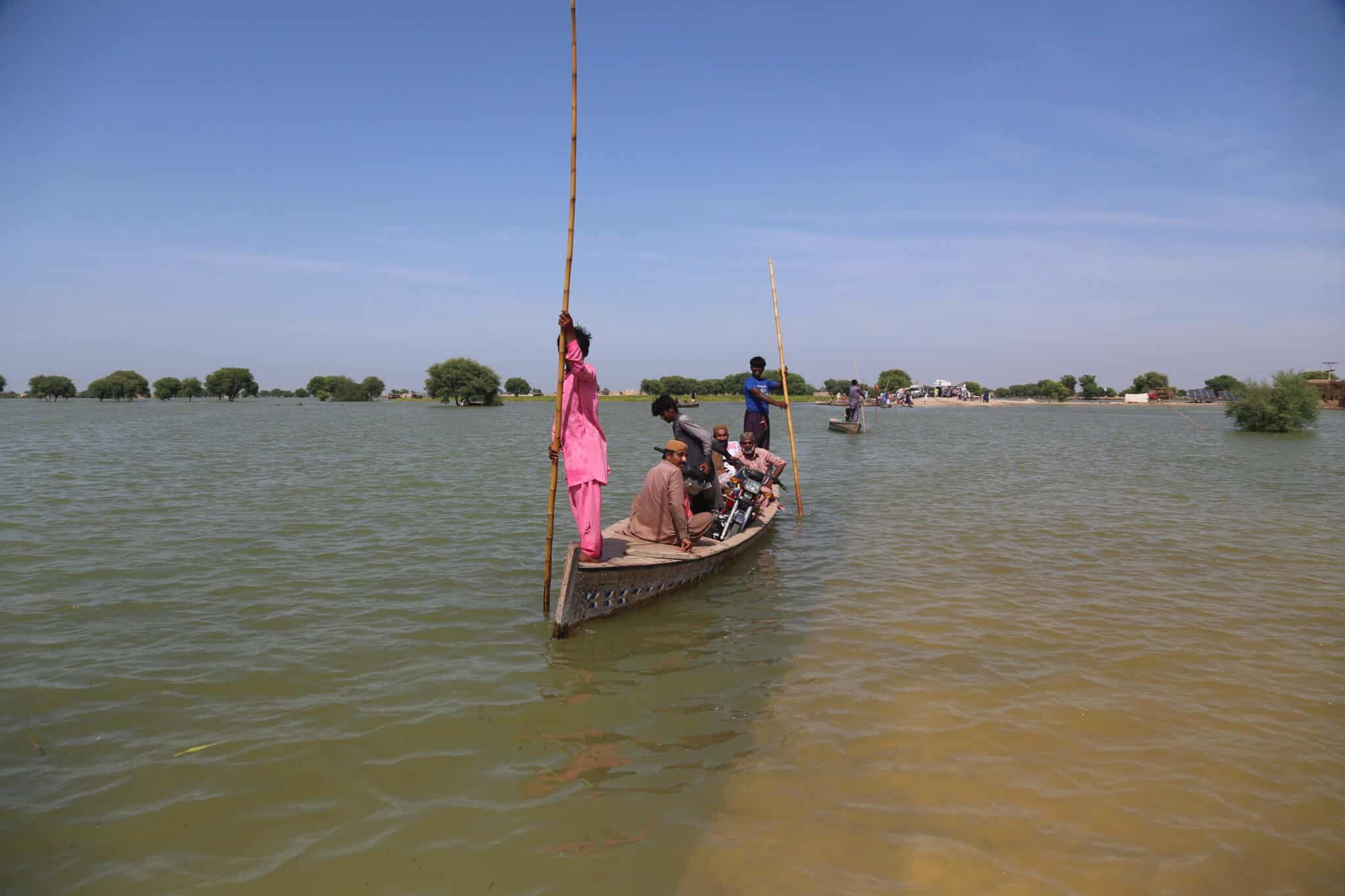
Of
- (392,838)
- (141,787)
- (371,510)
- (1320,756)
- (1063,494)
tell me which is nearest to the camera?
(392,838)

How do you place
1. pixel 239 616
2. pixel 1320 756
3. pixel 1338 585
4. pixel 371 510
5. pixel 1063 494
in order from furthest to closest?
1. pixel 1063 494
2. pixel 371 510
3. pixel 1338 585
4. pixel 239 616
5. pixel 1320 756

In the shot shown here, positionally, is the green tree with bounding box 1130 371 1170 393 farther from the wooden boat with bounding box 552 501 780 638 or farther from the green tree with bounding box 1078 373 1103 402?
the wooden boat with bounding box 552 501 780 638

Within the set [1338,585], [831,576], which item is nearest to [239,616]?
[831,576]

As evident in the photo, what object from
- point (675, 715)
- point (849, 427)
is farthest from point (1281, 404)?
point (675, 715)

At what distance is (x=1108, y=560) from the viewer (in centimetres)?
974

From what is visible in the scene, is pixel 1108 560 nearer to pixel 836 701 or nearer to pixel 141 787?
pixel 836 701

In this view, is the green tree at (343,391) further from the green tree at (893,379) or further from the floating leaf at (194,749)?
the floating leaf at (194,749)

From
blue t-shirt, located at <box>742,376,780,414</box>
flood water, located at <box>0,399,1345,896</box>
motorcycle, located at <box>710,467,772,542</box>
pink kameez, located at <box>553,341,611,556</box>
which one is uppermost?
blue t-shirt, located at <box>742,376,780,414</box>

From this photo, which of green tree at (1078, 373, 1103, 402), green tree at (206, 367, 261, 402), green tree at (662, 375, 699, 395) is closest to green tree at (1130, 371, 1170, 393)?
green tree at (1078, 373, 1103, 402)

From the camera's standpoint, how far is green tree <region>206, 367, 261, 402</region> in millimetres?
143750

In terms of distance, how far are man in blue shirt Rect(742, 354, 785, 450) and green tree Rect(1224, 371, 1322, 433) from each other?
37757 millimetres

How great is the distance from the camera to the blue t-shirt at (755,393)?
37.5 ft

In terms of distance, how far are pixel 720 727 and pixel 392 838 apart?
88.4 inches

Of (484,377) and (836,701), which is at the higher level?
(484,377)
